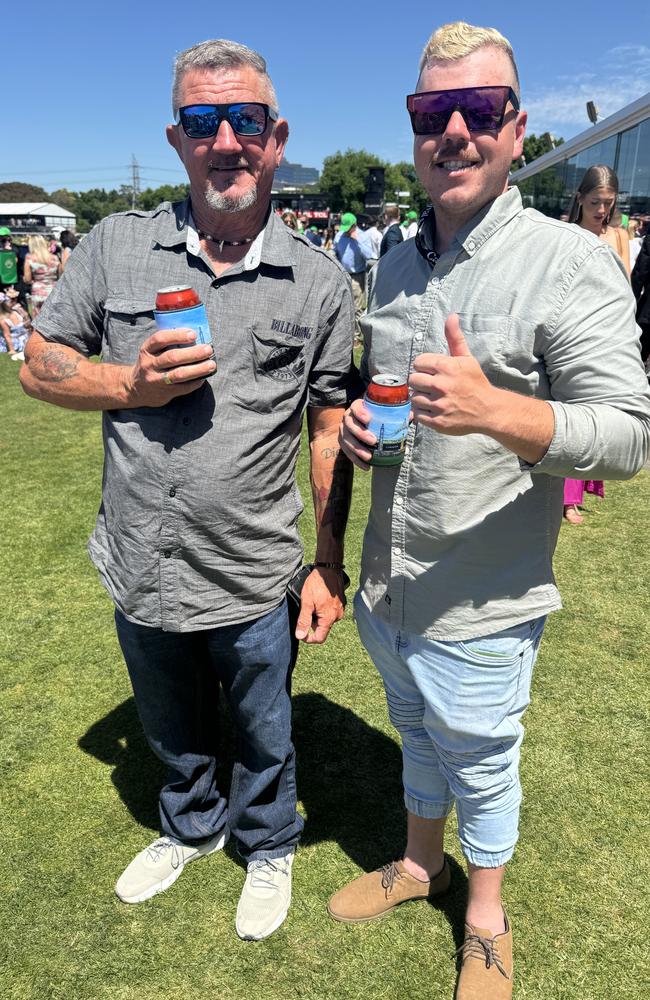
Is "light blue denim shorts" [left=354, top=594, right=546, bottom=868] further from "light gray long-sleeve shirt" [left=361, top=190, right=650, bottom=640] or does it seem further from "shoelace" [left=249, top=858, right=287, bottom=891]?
"shoelace" [left=249, top=858, right=287, bottom=891]

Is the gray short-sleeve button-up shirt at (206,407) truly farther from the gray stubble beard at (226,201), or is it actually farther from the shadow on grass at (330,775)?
the shadow on grass at (330,775)

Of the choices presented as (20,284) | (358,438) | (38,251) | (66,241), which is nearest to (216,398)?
(358,438)

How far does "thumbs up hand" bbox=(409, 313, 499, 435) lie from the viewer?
1298 mm

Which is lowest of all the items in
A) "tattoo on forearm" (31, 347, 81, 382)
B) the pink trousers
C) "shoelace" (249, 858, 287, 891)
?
"shoelace" (249, 858, 287, 891)

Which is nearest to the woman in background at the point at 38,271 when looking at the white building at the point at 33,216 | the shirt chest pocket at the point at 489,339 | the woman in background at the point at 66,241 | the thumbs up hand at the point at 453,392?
the woman in background at the point at 66,241

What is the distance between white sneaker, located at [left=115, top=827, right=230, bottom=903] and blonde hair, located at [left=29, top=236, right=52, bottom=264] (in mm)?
12356

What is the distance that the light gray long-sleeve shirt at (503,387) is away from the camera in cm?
143

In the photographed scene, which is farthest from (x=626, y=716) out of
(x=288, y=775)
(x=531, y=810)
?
(x=288, y=775)

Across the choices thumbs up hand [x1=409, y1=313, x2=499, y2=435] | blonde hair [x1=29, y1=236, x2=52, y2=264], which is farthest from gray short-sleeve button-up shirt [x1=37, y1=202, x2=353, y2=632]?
blonde hair [x1=29, y1=236, x2=52, y2=264]

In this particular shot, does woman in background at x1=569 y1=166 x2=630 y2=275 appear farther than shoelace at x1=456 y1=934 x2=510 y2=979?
Yes

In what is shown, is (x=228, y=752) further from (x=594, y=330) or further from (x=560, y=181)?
(x=560, y=181)

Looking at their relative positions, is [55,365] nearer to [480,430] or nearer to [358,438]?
[358,438]

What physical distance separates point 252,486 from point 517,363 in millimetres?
792

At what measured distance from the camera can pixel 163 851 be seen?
2396mm
